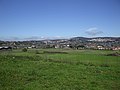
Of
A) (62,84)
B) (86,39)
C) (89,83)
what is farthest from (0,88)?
(86,39)

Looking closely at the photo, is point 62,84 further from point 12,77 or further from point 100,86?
point 12,77

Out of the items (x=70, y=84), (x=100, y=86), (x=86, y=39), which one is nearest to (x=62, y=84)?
(x=70, y=84)

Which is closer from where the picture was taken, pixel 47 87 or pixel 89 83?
pixel 47 87

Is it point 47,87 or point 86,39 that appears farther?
point 86,39

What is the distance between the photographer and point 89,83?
11.4 meters

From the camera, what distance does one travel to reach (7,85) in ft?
33.8

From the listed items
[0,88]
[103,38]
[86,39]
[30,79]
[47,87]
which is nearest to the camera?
[0,88]

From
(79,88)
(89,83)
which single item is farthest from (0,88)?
(89,83)

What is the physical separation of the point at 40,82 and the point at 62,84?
150 cm

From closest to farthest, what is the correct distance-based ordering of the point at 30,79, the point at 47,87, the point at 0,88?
the point at 0,88, the point at 47,87, the point at 30,79

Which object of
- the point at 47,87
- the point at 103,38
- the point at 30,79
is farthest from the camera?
the point at 103,38

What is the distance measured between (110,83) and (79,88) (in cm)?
275

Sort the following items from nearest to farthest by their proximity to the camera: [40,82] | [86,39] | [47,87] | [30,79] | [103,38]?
1. [47,87]
2. [40,82]
3. [30,79]
4. [103,38]
5. [86,39]

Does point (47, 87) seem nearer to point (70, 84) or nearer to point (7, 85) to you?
point (70, 84)
